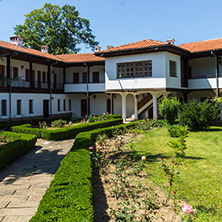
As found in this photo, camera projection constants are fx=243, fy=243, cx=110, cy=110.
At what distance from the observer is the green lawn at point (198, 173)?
17.0ft

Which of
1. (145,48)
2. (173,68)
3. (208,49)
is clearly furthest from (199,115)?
(208,49)

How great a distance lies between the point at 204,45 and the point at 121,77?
826 centimetres

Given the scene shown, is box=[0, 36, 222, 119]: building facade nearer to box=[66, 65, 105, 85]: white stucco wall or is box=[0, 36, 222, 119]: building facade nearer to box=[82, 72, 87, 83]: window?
box=[66, 65, 105, 85]: white stucco wall

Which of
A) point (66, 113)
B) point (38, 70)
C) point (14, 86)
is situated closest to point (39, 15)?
point (38, 70)

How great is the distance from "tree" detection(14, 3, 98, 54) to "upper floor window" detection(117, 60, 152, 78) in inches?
766

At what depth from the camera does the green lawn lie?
17.0 ft

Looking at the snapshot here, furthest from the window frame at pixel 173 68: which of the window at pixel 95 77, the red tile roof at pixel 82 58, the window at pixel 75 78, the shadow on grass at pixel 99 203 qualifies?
the shadow on grass at pixel 99 203

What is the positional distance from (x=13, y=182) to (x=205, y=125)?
466 inches

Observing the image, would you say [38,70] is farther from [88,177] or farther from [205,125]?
[88,177]

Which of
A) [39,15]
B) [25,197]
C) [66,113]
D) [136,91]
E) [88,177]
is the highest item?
[39,15]

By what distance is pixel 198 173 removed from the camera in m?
7.16

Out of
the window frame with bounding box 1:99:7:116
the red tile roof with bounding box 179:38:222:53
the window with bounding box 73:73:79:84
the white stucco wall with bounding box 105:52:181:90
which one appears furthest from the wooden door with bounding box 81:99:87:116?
the red tile roof with bounding box 179:38:222:53

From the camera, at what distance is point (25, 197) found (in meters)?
5.89

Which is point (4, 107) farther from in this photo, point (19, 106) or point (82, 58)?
point (82, 58)
